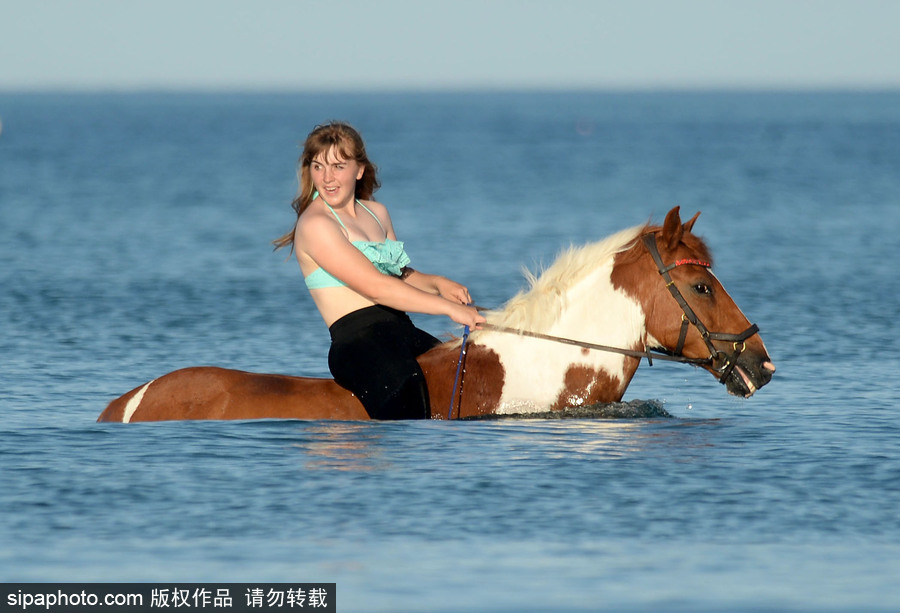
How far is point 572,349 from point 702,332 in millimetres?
755

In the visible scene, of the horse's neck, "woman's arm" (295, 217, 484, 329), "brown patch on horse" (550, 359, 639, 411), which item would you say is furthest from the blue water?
"woman's arm" (295, 217, 484, 329)

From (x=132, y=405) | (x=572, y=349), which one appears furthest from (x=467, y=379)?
(x=132, y=405)

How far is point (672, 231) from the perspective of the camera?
Result: 8.22 m

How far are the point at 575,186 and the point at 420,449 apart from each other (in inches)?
1499

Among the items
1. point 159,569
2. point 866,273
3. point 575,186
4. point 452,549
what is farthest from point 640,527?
point 575,186

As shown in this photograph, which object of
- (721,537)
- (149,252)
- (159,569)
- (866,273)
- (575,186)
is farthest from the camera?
(575,186)

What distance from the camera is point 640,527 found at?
7.06 meters

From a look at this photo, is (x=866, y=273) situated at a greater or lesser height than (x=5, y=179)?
lesser

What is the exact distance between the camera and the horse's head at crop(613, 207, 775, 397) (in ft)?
27.1

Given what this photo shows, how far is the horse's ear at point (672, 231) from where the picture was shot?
816cm

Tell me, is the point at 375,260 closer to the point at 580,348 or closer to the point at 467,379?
the point at 467,379

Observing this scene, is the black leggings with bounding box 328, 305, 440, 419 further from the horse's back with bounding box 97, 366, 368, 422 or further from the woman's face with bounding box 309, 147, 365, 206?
the woman's face with bounding box 309, 147, 365, 206

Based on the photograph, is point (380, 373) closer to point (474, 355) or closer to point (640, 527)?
point (474, 355)

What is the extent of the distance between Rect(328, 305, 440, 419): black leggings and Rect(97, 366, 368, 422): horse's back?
0.12 metres
